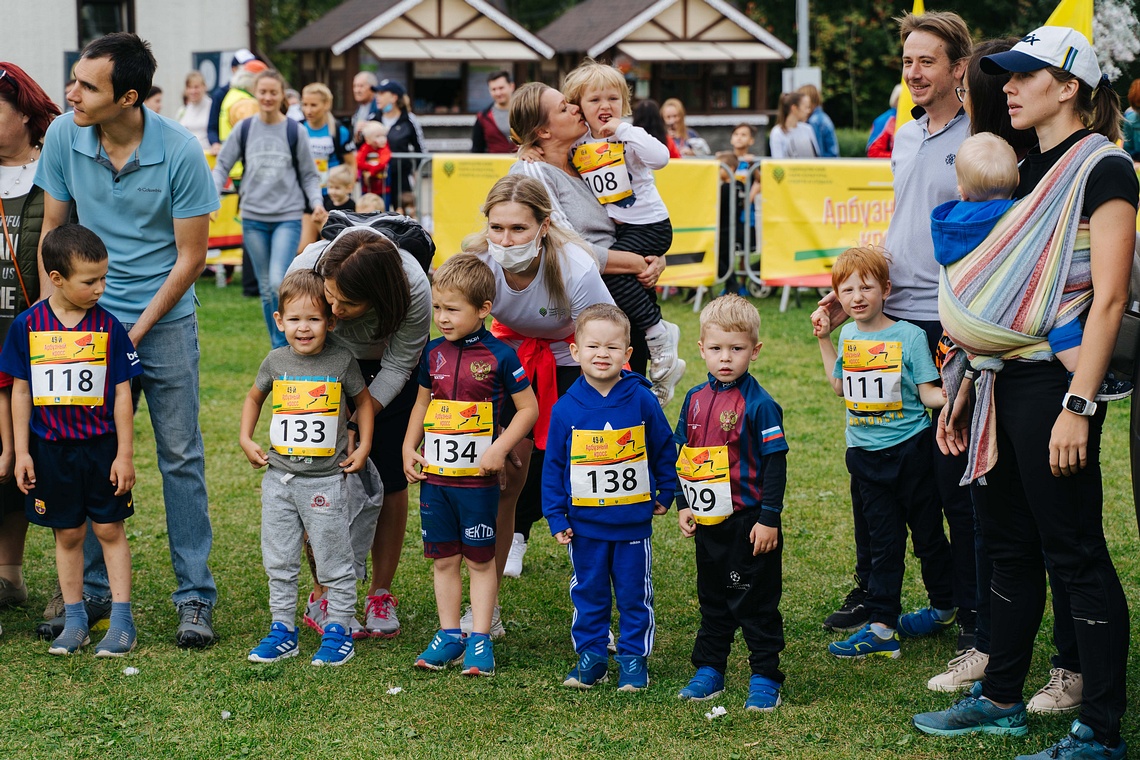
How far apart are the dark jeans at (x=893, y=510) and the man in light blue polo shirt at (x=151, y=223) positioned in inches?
99.0

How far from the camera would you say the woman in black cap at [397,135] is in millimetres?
14250

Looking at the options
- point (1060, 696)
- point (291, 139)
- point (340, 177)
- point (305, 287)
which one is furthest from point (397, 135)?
point (1060, 696)

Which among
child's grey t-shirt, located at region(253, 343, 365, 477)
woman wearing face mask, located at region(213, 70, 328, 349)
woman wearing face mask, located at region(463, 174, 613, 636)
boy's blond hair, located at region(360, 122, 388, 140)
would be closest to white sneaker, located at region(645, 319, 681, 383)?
woman wearing face mask, located at region(463, 174, 613, 636)

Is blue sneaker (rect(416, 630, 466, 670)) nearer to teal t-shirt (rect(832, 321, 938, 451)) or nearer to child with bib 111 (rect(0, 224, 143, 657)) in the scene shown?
child with bib 111 (rect(0, 224, 143, 657))

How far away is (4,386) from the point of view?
4.75m

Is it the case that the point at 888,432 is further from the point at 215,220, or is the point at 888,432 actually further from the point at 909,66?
the point at 215,220

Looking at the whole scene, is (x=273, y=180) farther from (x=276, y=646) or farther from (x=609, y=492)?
(x=609, y=492)

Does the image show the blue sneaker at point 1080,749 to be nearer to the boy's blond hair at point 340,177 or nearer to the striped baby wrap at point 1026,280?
the striped baby wrap at point 1026,280

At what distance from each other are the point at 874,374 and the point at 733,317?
0.75 metres

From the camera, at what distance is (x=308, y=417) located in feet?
15.1

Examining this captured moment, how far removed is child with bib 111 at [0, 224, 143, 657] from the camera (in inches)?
181

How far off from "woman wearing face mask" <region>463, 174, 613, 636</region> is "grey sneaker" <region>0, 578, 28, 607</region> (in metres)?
2.00

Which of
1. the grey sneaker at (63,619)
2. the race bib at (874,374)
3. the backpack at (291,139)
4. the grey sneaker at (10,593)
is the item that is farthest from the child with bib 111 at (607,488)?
the backpack at (291,139)

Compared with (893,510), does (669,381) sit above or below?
above
